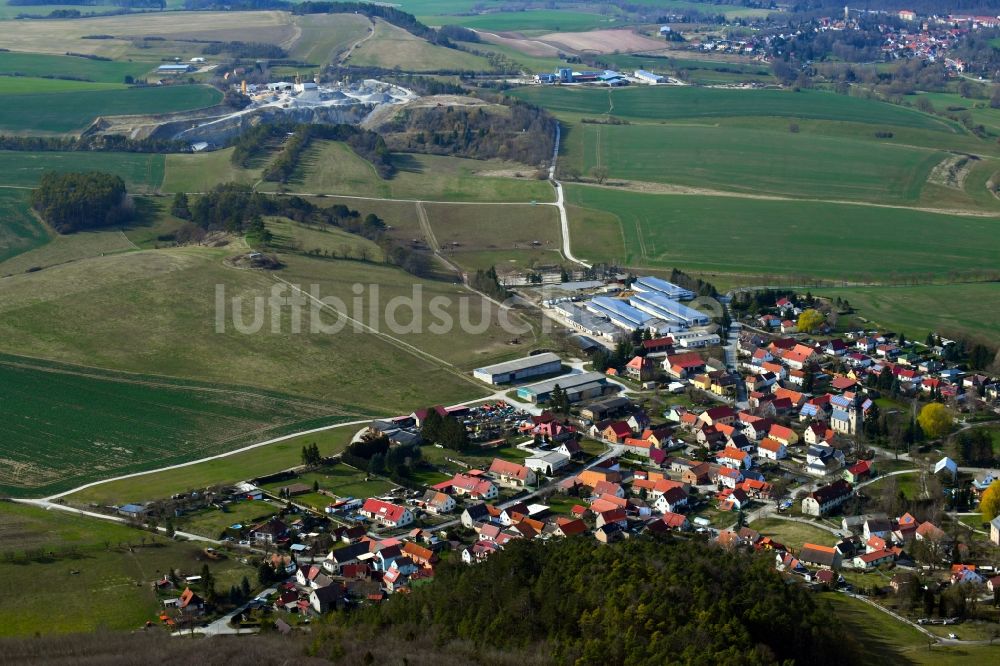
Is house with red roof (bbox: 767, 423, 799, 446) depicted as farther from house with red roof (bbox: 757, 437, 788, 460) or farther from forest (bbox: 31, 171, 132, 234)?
forest (bbox: 31, 171, 132, 234)

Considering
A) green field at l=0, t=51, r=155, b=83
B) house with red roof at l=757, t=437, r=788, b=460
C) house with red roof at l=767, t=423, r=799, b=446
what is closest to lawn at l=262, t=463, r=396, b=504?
house with red roof at l=757, t=437, r=788, b=460

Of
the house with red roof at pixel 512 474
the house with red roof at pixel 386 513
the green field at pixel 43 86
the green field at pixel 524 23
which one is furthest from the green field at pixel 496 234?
the green field at pixel 524 23

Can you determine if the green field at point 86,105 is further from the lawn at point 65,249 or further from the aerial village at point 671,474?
the aerial village at point 671,474

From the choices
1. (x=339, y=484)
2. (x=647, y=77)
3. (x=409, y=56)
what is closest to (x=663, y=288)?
(x=339, y=484)

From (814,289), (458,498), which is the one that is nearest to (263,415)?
(458,498)

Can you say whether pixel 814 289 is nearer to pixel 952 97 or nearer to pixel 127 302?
pixel 127 302

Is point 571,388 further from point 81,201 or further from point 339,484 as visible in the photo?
point 81,201
